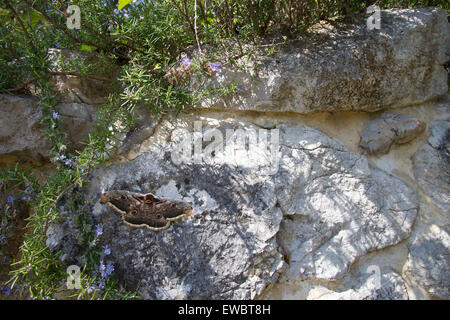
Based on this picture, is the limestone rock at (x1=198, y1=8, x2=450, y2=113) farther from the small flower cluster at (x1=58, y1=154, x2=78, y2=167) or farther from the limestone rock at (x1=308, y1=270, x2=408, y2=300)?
the limestone rock at (x1=308, y1=270, x2=408, y2=300)

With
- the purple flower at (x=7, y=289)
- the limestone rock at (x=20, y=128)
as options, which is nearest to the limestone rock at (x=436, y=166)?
the limestone rock at (x=20, y=128)

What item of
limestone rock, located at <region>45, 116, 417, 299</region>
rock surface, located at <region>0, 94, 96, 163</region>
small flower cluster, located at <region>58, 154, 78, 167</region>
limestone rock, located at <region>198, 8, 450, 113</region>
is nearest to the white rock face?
limestone rock, located at <region>45, 116, 417, 299</region>

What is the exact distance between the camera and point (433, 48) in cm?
244

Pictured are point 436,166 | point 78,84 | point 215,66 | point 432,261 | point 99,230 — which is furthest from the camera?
point 78,84

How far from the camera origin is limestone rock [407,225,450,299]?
81.0 inches

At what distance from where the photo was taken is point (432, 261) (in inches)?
82.7

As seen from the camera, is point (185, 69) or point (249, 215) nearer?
point (249, 215)

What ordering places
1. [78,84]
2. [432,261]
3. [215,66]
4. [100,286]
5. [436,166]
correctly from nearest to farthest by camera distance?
1. [100,286]
2. [432,261]
3. [215,66]
4. [436,166]
5. [78,84]

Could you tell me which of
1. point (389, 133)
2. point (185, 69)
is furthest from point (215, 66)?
point (389, 133)

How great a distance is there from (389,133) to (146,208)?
1.65 meters

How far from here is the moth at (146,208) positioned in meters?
2.03

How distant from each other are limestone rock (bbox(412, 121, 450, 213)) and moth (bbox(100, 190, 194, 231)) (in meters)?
1.52

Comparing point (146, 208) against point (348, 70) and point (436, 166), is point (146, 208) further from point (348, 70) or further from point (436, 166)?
point (436, 166)

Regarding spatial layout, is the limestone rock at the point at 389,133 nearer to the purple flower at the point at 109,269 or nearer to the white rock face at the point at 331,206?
the white rock face at the point at 331,206
